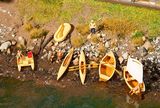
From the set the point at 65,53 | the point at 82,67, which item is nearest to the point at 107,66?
the point at 82,67

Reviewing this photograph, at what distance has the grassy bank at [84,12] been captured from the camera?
44969 millimetres

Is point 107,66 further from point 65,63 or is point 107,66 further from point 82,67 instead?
point 65,63

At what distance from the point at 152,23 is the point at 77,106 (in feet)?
37.1

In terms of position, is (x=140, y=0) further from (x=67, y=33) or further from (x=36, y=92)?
(x=36, y=92)

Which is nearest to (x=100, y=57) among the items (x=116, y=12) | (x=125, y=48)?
(x=125, y=48)

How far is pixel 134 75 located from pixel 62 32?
8.64m

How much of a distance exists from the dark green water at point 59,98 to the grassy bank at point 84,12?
774 cm

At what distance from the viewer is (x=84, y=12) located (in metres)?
46.7

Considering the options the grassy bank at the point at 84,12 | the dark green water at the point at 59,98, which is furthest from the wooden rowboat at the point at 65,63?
the grassy bank at the point at 84,12

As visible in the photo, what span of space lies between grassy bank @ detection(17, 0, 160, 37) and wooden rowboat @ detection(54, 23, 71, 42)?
1.19 metres

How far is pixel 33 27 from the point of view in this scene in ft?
150

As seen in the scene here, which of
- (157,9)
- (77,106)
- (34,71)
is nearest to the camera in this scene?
(77,106)

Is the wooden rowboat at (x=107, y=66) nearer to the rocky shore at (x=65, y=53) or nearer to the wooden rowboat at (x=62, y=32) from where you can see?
the rocky shore at (x=65, y=53)

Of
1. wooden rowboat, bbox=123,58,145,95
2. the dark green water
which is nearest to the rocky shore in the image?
wooden rowboat, bbox=123,58,145,95
